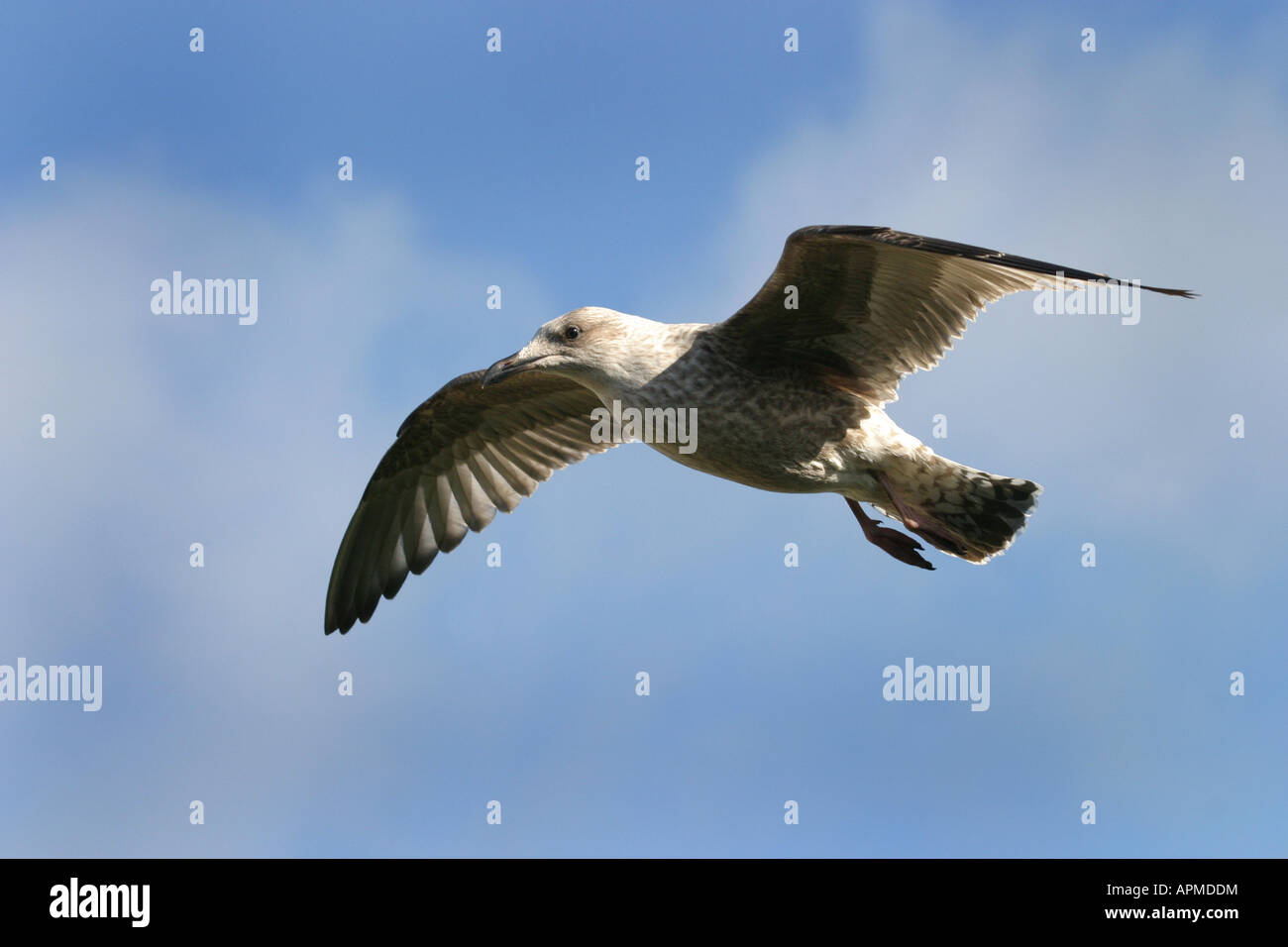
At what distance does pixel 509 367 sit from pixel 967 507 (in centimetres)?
305

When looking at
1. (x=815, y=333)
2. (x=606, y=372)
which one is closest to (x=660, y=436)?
(x=606, y=372)

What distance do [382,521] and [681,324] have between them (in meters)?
3.51

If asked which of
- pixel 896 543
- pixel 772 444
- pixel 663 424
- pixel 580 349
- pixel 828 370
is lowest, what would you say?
pixel 896 543

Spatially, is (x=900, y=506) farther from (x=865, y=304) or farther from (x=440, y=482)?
(x=440, y=482)

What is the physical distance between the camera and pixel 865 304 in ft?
27.5

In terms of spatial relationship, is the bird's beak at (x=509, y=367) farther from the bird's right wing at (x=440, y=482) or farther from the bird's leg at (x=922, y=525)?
the bird's leg at (x=922, y=525)

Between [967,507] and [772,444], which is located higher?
[772,444]

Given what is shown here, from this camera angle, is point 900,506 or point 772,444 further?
point 900,506

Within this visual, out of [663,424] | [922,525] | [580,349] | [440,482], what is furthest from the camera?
[440,482]

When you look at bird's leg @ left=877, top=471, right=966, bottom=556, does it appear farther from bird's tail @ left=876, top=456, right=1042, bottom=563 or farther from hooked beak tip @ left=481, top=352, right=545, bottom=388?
hooked beak tip @ left=481, top=352, right=545, bottom=388

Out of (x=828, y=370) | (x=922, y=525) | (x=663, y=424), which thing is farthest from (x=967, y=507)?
(x=663, y=424)

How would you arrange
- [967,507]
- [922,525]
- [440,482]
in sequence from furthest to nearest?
[440,482], [967,507], [922,525]

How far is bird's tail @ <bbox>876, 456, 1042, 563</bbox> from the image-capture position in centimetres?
888

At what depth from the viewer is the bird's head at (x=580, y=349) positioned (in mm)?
8539
